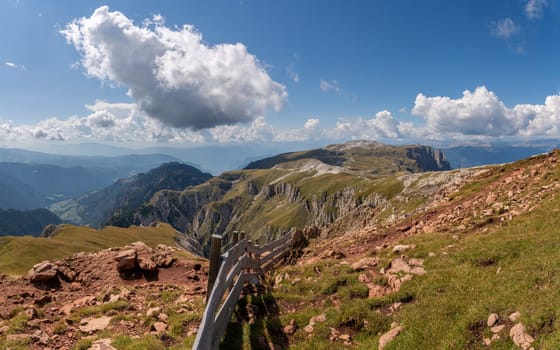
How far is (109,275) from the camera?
690 inches

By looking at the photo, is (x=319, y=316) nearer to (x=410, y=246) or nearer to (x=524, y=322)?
(x=524, y=322)

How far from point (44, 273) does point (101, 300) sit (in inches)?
214

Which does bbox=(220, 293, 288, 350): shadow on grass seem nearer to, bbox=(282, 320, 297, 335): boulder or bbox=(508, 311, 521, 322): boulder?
bbox=(282, 320, 297, 335): boulder

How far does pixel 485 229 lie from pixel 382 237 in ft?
22.4

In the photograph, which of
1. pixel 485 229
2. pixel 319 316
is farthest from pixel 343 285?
pixel 485 229

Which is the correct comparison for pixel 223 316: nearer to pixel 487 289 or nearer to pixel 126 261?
pixel 487 289

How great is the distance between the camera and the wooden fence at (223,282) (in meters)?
6.72

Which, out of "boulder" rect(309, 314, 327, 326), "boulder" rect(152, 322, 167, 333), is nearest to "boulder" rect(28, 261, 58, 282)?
"boulder" rect(152, 322, 167, 333)

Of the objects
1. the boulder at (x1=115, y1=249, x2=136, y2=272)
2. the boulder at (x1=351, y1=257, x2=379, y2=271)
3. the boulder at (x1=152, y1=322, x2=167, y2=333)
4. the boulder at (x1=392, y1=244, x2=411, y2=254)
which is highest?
the boulder at (x1=392, y1=244, x2=411, y2=254)

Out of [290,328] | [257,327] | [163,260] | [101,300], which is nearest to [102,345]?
[257,327]

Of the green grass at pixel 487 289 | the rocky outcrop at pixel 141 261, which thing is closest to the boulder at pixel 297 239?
the rocky outcrop at pixel 141 261

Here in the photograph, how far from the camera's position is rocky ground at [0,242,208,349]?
10047 mm

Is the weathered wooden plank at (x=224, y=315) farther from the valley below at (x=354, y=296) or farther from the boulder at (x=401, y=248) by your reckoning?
the boulder at (x=401, y=248)

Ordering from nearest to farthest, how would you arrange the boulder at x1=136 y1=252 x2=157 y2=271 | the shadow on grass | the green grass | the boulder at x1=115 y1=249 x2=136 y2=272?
1. the green grass
2. the shadow on grass
3. the boulder at x1=115 y1=249 x2=136 y2=272
4. the boulder at x1=136 y1=252 x2=157 y2=271
